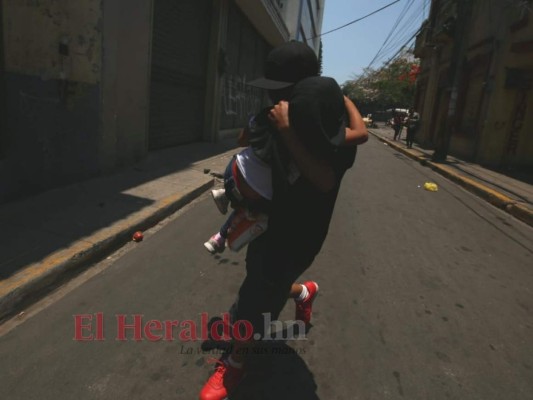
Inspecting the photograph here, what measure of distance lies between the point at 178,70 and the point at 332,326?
852 centimetres

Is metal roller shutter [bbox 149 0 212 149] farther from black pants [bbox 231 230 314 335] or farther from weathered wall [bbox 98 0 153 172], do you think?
black pants [bbox 231 230 314 335]

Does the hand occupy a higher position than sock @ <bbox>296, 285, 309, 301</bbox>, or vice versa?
the hand

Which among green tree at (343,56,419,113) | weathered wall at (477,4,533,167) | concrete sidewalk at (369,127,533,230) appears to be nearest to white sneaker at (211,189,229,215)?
concrete sidewalk at (369,127,533,230)

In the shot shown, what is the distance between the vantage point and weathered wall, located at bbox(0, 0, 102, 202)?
465cm

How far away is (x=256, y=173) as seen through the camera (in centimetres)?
176

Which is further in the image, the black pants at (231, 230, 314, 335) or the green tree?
the green tree

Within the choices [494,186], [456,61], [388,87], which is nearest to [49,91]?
[494,186]

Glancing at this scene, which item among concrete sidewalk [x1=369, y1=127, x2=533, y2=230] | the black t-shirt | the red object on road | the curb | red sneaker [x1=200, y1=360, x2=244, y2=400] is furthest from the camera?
concrete sidewalk [x1=369, y1=127, x2=533, y2=230]

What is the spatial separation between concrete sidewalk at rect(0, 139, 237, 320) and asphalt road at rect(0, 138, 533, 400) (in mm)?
165

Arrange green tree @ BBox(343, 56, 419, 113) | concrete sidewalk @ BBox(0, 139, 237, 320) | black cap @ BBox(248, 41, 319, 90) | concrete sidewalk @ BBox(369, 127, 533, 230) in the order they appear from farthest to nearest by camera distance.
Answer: green tree @ BBox(343, 56, 419, 113), concrete sidewalk @ BBox(369, 127, 533, 230), concrete sidewalk @ BBox(0, 139, 237, 320), black cap @ BBox(248, 41, 319, 90)

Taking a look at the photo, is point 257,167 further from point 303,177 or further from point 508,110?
point 508,110

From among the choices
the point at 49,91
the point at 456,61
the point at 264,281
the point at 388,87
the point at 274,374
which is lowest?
the point at 274,374

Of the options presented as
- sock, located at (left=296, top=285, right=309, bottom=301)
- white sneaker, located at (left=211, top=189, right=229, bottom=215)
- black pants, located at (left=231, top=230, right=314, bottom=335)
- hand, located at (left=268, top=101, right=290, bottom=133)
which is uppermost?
hand, located at (left=268, top=101, right=290, bottom=133)

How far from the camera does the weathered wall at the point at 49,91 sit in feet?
15.3
